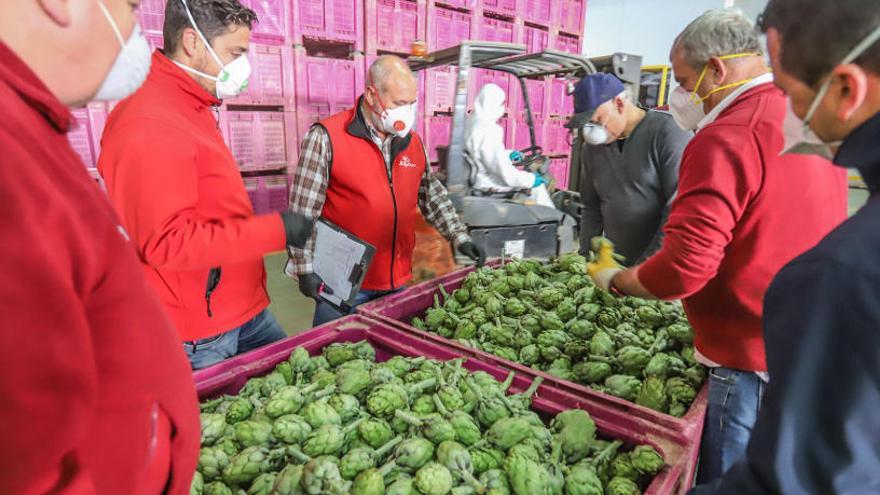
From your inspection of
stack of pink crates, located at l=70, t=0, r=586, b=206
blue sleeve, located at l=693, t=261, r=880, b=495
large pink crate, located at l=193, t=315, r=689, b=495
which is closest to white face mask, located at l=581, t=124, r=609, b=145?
large pink crate, located at l=193, t=315, r=689, b=495

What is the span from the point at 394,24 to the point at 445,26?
88 cm

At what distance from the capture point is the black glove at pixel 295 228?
1.69 metres

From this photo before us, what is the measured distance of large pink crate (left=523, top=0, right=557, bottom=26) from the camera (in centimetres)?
764

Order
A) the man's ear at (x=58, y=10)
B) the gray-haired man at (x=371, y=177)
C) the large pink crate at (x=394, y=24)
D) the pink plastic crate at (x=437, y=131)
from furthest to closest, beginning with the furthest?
the pink plastic crate at (x=437, y=131) → the large pink crate at (x=394, y=24) → the gray-haired man at (x=371, y=177) → the man's ear at (x=58, y=10)

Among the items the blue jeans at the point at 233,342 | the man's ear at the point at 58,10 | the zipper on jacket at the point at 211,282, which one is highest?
the man's ear at the point at 58,10

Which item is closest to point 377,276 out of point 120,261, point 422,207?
point 422,207

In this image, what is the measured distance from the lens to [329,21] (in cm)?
542

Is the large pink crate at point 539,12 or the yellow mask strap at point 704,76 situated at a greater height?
the large pink crate at point 539,12

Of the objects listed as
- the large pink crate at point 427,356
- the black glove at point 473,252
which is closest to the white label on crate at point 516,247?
the black glove at point 473,252

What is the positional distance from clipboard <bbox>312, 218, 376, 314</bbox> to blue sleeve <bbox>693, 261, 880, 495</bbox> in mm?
1341

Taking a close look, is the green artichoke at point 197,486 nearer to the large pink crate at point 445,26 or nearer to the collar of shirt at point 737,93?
the collar of shirt at point 737,93

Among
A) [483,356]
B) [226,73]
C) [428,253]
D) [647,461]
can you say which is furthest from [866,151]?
[428,253]

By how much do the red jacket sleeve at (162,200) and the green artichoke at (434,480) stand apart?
908 millimetres

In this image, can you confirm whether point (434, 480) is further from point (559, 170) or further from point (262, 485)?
point (559, 170)
